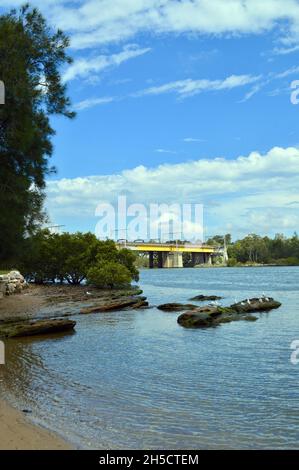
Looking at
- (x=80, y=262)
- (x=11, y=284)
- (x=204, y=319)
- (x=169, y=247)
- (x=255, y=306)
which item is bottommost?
(x=255, y=306)

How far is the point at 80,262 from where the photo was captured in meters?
80.9

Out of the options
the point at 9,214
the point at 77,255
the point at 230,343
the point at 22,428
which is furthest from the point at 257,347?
the point at 77,255

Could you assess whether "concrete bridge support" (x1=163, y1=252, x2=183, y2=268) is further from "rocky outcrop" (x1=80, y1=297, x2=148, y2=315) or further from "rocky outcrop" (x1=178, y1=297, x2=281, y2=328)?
"rocky outcrop" (x1=178, y1=297, x2=281, y2=328)

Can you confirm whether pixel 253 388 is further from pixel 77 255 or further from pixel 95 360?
pixel 77 255

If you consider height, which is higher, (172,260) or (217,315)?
(172,260)

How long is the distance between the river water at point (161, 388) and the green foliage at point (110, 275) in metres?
44.1

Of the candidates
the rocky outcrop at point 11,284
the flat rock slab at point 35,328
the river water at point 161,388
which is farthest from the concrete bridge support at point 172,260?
the river water at point 161,388

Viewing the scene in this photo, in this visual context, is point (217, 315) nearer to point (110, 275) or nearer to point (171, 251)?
point (110, 275)

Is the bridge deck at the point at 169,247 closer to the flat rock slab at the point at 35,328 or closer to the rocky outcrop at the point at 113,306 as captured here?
the rocky outcrop at the point at 113,306

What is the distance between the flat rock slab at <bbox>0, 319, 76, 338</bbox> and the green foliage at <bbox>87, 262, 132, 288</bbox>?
1654 inches

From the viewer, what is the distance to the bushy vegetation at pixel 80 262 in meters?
72.5

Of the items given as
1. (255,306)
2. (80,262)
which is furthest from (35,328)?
(80,262)

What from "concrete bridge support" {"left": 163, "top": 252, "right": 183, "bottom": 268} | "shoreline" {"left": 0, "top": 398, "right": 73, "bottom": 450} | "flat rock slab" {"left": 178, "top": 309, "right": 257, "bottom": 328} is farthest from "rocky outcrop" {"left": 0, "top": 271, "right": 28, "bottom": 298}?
"concrete bridge support" {"left": 163, "top": 252, "right": 183, "bottom": 268}

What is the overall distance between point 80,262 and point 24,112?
202 ft
